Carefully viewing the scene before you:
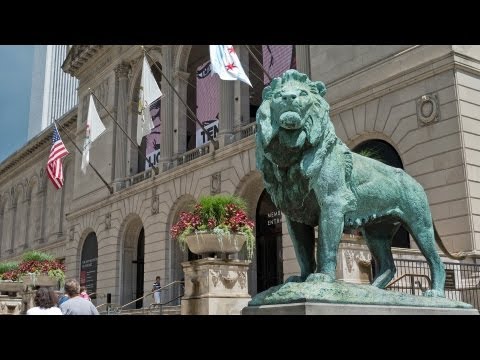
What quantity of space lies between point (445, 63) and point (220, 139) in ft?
41.2

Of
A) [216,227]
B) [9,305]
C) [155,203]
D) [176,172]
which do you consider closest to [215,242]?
[216,227]

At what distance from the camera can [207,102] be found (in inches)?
1180

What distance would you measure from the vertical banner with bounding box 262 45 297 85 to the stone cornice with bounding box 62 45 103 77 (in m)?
17.9

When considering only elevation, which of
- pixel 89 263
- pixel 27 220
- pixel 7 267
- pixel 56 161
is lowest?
pixel 7 267

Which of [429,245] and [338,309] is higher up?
[429,245]

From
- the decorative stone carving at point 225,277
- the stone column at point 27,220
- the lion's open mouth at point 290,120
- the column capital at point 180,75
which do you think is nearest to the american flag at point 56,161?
the column capital at point 180,75

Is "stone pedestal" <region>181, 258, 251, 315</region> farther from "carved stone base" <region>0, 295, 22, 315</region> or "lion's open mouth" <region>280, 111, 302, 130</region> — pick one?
"carved stone base" <region>0, 295, 22, 315</region>

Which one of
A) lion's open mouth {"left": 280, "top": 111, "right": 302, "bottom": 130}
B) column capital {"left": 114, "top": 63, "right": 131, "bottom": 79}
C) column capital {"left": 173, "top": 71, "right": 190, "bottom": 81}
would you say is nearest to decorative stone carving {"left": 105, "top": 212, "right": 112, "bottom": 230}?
column capital {"left": 114, "top": 63, "right": 131, "bottom": 79}

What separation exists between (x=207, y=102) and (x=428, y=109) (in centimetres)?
1490

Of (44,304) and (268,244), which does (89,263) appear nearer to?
(268,244)

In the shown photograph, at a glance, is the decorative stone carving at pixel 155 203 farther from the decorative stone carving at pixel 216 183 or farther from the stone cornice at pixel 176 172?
the decorative stone carving at pixel 216 183
